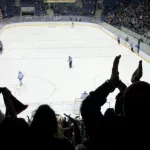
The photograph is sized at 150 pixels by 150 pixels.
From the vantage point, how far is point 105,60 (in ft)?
54.4

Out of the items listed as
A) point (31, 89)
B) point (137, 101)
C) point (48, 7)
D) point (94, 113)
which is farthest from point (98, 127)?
point (48, 7)

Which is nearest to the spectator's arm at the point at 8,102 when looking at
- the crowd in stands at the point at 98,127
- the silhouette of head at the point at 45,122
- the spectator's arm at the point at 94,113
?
the crowd in stands at the point at 98,127

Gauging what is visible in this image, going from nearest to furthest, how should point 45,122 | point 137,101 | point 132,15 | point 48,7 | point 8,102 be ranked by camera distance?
point 137,101 → point 45,122 → point 8,102 → point 132,15 → point 48,7

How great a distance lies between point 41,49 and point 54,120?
1760 cm

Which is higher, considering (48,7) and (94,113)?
(94,113)

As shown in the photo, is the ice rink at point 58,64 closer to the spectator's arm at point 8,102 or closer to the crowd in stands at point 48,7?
the spectator's arm at point 8,102

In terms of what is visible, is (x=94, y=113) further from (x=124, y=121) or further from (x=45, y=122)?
(x=45, y=122)

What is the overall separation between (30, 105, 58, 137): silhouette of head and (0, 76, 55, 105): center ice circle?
8.40 m

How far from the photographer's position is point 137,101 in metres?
1.68

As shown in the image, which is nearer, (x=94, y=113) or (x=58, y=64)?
(x=94, y=113)

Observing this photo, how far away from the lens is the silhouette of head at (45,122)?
179 centimetres

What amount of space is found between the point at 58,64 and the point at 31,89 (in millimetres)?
4239

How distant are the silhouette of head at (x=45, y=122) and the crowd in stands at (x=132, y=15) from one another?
24.0 m

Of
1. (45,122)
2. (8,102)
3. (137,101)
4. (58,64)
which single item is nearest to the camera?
(137,101)
